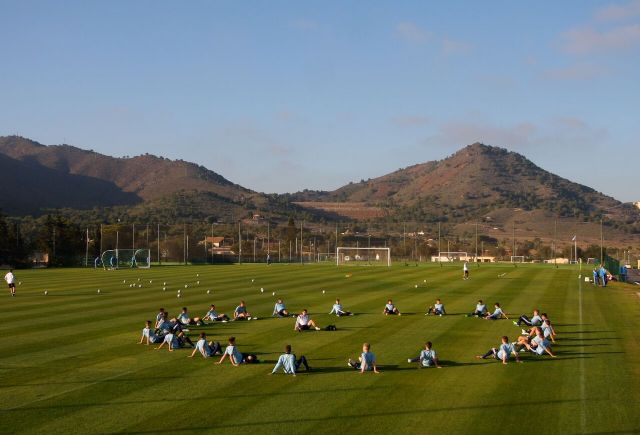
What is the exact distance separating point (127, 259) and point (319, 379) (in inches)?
3659

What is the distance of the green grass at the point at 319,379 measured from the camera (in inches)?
693

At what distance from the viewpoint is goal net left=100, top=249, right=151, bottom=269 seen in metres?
102

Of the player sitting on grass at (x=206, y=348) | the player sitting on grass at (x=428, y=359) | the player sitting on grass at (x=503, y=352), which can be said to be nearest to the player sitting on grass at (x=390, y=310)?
the player sitting on grass at (x=503, y=352)

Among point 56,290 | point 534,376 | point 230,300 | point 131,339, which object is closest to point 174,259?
point 56,290

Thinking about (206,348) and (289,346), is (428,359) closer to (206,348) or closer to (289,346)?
(289,346)

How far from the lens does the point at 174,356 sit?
1043 inches

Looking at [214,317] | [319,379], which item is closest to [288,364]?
[319,379]

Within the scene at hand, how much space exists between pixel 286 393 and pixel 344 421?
11.3ft

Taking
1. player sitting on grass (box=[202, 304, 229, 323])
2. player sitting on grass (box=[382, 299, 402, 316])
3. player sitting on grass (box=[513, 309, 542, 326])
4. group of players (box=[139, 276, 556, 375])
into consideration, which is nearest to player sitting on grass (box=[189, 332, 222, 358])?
group of players (box=[139, 276, 556, 375])

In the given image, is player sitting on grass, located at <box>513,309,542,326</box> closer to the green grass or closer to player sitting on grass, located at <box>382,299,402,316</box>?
the green grass

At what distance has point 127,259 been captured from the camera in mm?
110375

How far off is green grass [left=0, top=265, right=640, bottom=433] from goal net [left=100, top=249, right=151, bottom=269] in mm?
58822

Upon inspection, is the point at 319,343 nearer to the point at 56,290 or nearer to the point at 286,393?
the point at 286,393

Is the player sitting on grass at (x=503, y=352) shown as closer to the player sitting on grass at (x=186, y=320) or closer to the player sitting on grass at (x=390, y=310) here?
the player sitting on grass at (x=390, y=310)
